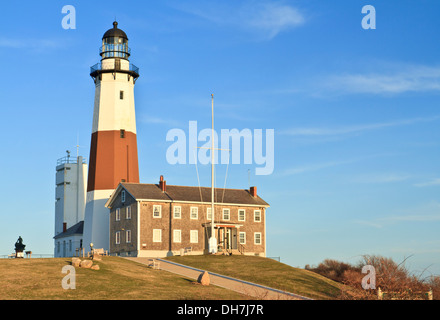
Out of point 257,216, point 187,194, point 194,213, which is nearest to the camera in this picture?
point 194,213

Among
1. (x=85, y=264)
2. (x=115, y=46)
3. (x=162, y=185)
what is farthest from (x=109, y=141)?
(x=85, y=264)

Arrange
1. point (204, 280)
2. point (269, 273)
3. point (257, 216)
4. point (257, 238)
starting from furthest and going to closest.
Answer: point (257, 216), point (257, 238), point (269, 273), point (204, 280)

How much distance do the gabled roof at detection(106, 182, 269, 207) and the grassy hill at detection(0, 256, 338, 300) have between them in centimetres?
1051

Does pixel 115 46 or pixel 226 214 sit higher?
pixel 115 46

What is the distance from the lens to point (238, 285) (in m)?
40.1

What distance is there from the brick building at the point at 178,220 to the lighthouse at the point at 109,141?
1449 millimetres

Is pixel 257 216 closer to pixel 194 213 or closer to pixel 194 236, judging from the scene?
pixel 194 213

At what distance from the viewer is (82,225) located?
72.1 metres

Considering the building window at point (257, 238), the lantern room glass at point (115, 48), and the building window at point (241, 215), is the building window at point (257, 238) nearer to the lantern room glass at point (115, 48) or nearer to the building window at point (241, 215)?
the building window at point (241, 215)

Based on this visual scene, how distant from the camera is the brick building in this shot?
198 feet

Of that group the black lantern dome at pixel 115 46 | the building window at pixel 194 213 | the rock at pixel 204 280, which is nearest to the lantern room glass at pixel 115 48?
the black lantern dome at pixel 115 46

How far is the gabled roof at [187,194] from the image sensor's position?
202ft

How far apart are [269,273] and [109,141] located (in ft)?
80.8
